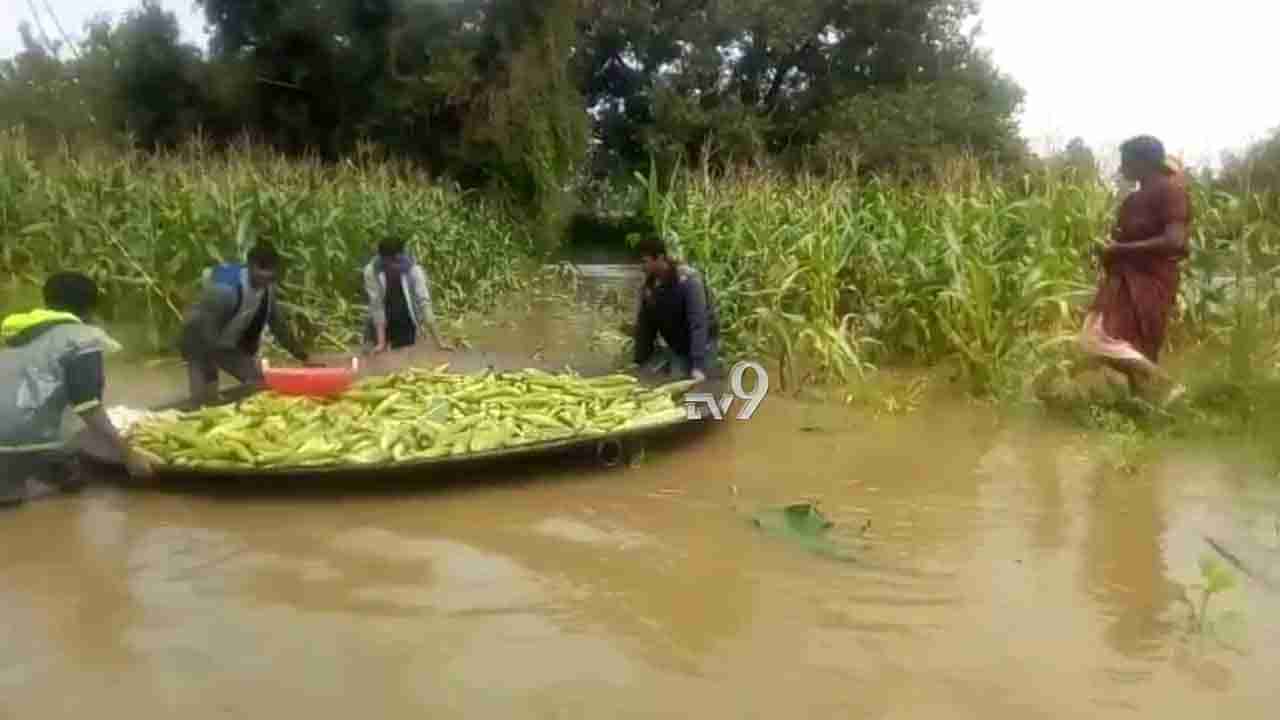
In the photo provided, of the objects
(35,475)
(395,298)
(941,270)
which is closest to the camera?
(35,475)

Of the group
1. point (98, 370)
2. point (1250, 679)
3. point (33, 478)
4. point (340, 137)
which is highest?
point (340, 137)

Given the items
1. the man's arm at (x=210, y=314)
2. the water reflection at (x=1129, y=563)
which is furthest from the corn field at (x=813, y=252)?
the man's arm at (x=210, y=314)

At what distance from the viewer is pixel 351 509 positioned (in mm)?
5141

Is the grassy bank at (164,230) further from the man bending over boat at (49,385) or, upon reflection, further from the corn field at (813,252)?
the man bending over boat at (49,385)

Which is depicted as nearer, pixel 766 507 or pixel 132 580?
pixel 132 580

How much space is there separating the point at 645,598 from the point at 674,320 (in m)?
3.42

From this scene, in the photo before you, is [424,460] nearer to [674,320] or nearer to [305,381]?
[305,381]

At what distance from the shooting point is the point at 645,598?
165 inches

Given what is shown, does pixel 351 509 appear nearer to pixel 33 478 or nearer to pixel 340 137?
pixel 33 478

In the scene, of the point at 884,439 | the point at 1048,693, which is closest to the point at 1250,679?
the point at 1048,693

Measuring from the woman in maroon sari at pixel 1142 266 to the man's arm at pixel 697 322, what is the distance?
218 cm

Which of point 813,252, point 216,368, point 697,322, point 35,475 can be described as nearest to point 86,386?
point 35,475

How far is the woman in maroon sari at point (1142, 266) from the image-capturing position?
672 centimetres

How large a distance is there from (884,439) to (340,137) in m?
15.5
